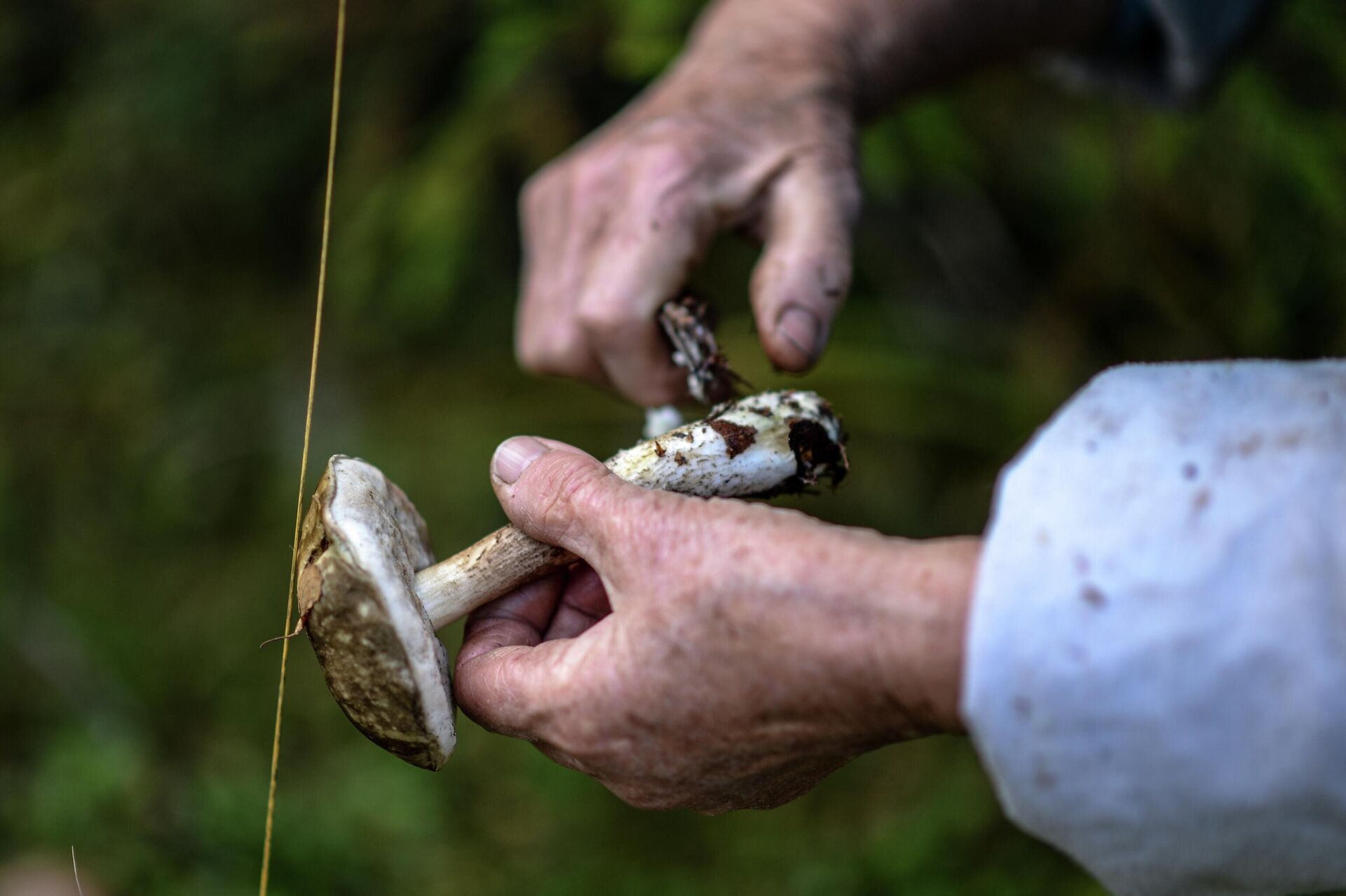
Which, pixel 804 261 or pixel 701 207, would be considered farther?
pixel 701 207

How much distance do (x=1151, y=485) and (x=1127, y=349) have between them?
2.34 meters

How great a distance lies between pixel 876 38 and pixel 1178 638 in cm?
166

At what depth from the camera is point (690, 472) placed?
1.37 meters

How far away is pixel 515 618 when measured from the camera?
4.54 feet

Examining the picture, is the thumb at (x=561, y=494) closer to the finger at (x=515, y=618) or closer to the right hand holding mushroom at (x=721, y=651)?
the right hand holding mushroom at (x=721, y=651)

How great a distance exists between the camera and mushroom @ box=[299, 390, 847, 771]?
3.68 feet

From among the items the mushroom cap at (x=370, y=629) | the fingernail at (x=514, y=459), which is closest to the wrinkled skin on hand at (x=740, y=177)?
the fingernail at (x=514, y=459)

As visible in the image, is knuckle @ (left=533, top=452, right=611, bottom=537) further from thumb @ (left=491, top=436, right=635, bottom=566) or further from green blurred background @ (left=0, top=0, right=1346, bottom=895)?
green blurred background @ (left=0, top=0, right=1346, bottom=895)

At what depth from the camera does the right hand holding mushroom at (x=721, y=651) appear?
36.5 inches

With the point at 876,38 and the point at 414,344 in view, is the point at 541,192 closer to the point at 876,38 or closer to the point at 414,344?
the point at 876,38

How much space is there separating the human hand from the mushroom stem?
0.17 meters

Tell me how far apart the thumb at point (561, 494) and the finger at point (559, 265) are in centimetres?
50

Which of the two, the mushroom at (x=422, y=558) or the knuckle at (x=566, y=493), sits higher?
the knuckle at (x=566, y=493)

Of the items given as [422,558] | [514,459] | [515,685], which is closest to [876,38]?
[514,459]
